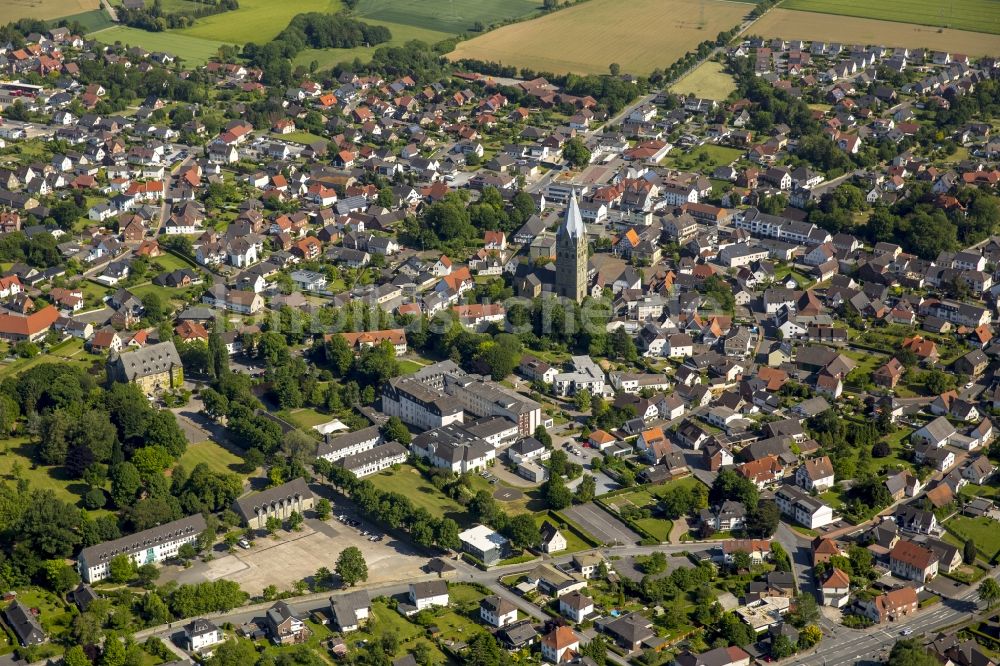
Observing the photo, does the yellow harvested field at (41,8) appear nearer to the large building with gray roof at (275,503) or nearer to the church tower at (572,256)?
the church tower at (572,256)

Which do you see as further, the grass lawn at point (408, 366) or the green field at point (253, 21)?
the green field at point (253, 21)

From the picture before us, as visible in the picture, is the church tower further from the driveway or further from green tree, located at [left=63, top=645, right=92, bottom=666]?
green tree, located at [left=63, top=645, right=92, bottom=666]

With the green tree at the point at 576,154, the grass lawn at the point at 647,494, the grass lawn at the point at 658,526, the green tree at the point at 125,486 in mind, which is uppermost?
the green tree at the point at 576,154

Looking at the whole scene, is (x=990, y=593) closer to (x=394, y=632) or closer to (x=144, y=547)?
(x=394, y=632)

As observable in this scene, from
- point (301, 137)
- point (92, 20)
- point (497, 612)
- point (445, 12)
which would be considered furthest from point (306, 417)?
point (92, 20)

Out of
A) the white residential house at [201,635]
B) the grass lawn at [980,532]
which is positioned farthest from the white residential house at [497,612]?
the grass lawn at [980,532]

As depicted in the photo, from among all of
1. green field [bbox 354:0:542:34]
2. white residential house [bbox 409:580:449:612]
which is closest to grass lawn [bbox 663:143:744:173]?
green field [bbox 354:0:542:34]

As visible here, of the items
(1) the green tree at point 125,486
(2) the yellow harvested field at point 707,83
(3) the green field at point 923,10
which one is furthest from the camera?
(3) the green field at point 923,10
